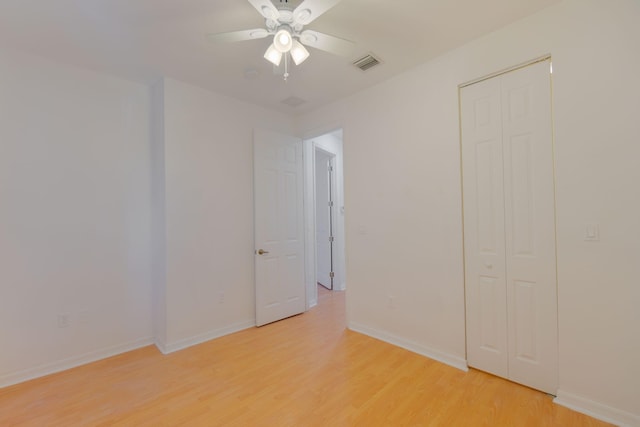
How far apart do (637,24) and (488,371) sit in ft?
8.48

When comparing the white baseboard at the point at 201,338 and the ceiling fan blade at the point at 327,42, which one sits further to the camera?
the white baseboard at the point at 201,338

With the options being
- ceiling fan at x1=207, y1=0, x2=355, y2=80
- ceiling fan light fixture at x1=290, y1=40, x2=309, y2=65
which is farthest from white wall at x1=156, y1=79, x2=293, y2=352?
ceiling fan light fixture at x1=290, y1=40, x2=309, y2=65

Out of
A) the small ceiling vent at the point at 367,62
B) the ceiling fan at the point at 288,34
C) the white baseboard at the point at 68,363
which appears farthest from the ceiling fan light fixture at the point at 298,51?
the white baseboard at the point at 68,363

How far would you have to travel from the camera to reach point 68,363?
255 centimetres

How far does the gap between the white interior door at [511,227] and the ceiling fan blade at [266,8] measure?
1744 mm

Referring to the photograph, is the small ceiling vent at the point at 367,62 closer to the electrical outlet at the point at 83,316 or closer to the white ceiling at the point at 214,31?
the white ceiling at the point at 214,31

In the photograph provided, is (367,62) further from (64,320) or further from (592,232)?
(64,320)

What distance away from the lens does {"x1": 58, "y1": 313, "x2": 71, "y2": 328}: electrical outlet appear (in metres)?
2.53

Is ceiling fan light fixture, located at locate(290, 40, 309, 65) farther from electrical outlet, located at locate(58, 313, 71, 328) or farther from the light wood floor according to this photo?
electrical outlet, located at locate(58, 313, 71, 328)

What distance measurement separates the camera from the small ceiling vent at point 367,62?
2.56 meters

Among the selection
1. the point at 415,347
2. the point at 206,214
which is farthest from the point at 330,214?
the point at 415,347

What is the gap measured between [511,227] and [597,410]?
126 centimetres

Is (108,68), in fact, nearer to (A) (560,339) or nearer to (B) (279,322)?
(B) (279,322)

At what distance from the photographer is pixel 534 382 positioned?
83.0 inches
